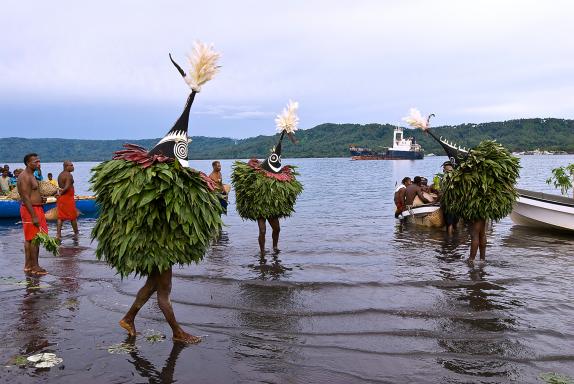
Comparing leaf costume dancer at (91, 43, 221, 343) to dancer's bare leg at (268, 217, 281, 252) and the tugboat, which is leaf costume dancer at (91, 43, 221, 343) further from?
the tugboat

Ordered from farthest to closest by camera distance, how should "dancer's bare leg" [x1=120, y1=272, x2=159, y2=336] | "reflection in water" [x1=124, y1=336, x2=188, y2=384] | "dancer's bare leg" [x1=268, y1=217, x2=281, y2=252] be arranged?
"dancer's bare leg" [x1=268, y1=217, x2=281, y2=252] < "dancer's bare leg" [x1=120, y1=272, x2=159, y2=336] < "reflection in water" [x1=124, y1=336, x2=188, y2=384]

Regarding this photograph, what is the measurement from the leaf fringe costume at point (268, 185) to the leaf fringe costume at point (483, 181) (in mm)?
3045

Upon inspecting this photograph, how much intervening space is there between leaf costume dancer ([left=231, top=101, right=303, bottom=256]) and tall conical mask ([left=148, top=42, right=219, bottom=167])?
521cm

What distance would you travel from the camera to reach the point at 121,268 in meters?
6.00

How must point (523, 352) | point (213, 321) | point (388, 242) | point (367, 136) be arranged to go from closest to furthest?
point (523, 352) → point (213, 321) → point (388, 242) → point (367, 136)

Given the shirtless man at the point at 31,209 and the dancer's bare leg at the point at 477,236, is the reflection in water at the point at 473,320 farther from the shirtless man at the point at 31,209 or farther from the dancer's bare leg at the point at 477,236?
the shirtless man at the point at 31,209

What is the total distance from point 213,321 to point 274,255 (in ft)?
17.1

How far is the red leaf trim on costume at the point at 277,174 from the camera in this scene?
11.4 metres

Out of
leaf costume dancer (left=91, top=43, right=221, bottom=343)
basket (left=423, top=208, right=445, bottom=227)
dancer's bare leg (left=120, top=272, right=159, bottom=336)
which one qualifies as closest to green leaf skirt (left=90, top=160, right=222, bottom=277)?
leaf costume dancer (left=91, top=43, right=221, bottom=343)

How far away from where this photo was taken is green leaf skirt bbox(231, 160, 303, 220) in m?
11.2

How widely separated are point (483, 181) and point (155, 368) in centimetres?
778

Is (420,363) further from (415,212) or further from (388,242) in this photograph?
(415,212)

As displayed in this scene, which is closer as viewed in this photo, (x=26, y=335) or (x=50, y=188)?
(x=26, y=335)

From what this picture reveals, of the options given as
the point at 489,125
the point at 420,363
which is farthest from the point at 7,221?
the point at 489,125
